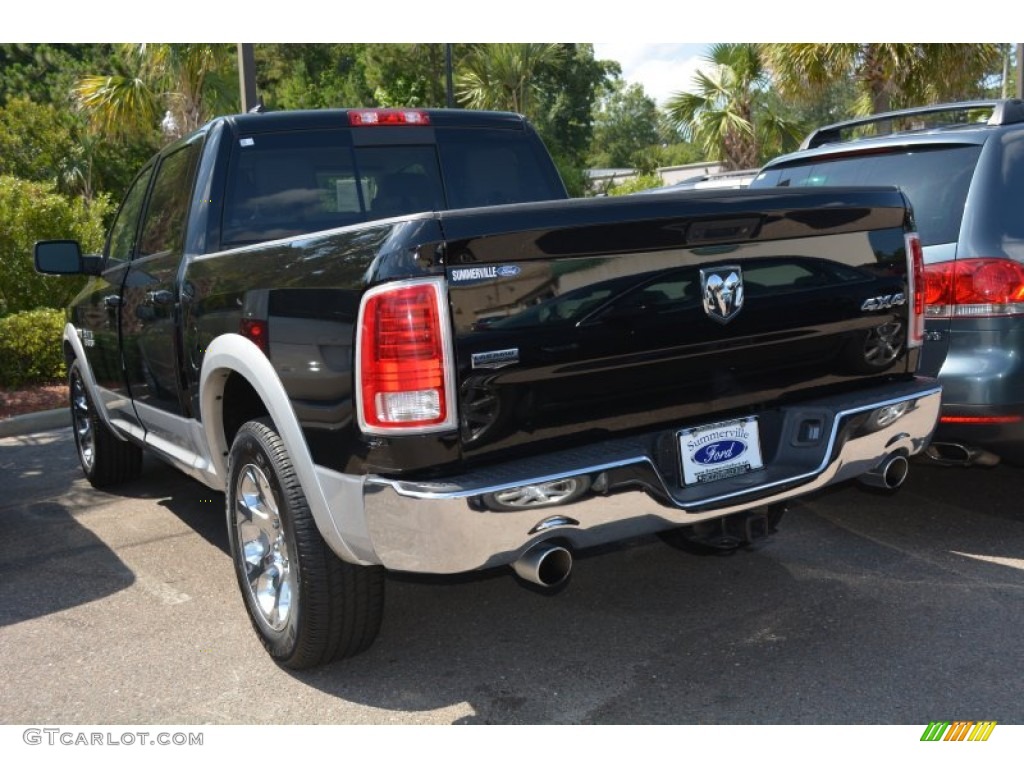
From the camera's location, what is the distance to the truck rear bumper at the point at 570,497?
9.53ft

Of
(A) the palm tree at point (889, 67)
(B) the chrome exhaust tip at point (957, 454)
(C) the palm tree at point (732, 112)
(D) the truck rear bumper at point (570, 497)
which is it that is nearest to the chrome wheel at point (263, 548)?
(D) the truck rear bumper at point (570, 497)

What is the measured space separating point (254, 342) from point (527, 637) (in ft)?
4.83

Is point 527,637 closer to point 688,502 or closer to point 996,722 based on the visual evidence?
point 688,502

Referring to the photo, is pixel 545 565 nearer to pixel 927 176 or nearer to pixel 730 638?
pixel 730 638

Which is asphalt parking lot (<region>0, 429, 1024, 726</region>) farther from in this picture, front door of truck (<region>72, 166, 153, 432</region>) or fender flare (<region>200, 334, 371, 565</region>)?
front door of truck (<region>72, 166, 153, 432</region>)

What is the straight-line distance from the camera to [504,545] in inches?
116

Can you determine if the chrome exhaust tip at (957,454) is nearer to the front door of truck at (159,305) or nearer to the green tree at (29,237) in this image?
the front door of truck at (159,305)

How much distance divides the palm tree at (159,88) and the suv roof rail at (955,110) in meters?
9.86

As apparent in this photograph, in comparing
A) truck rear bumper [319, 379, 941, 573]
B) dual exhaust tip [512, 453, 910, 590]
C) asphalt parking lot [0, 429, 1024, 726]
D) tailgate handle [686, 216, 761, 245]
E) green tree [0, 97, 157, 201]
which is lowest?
asphalt parking lot [0, 429, 1024, 726]

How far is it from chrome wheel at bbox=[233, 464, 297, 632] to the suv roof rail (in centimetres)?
367

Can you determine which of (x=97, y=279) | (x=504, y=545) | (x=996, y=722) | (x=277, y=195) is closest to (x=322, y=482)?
(x=504, y=545)

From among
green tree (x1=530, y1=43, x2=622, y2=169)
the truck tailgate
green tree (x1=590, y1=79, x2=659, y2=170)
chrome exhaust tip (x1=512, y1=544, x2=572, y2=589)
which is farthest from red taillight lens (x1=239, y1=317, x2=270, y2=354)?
green tree (x1=590, y1=79, x2=659, y2=170)
